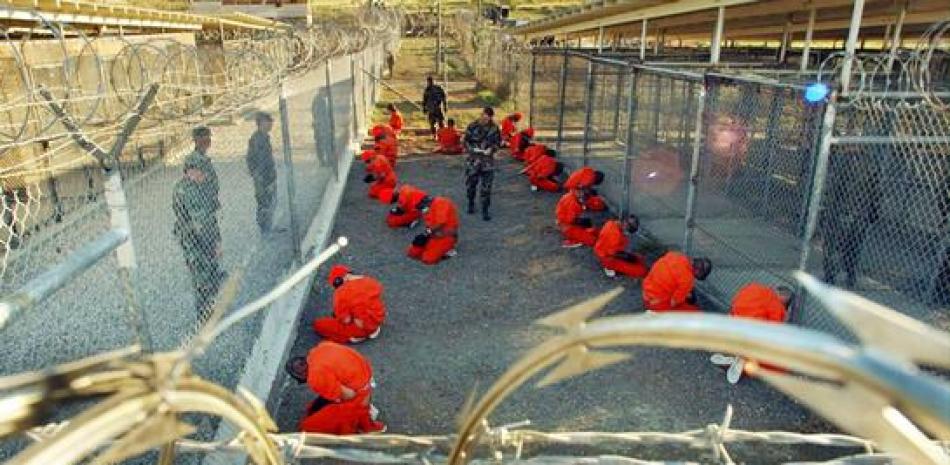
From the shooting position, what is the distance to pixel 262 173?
7445 millimetres

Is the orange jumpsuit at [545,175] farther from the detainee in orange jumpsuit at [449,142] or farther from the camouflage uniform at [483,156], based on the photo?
the detainee in orange jumpsuit at [449,142]

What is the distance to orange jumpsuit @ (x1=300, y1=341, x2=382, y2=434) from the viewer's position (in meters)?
4.37

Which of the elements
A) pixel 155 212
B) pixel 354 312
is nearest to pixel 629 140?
pixel 354 312

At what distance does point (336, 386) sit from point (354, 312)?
149cm

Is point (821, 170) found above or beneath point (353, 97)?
above

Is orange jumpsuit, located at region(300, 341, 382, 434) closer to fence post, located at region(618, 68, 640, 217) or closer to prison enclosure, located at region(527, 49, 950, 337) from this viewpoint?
prison enclosure, located at region(527, 49, 950, 337)

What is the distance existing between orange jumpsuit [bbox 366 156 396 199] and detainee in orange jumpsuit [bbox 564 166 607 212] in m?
2.91

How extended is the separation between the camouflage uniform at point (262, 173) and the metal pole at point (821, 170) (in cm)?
536

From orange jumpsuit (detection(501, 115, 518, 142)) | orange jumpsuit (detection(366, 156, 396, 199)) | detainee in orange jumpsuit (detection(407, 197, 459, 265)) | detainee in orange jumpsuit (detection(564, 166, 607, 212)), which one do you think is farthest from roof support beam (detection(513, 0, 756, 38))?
orange jumpsuit (detection(366, 156, 396, 199))

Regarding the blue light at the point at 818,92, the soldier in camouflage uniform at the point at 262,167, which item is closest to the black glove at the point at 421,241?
the soldier in camouflage uniform at the point at 262,167

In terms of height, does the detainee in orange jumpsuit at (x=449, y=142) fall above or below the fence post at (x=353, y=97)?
below

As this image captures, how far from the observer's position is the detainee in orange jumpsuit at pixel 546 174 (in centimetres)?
1127

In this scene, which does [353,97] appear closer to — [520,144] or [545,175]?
[520,144]

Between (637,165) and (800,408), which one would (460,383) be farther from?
(637,165)
